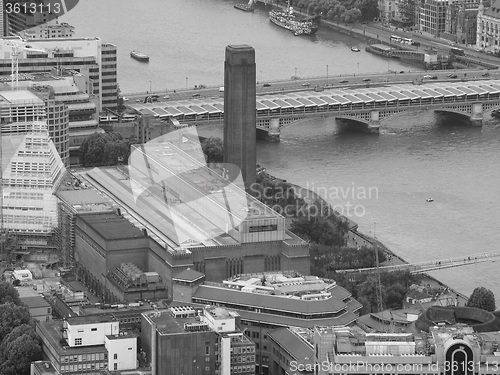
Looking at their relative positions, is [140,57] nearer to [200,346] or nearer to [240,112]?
[240,112]

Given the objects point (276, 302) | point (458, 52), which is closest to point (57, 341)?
point (276, 302)

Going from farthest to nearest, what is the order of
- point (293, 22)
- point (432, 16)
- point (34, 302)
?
point (293, 22)
point (432, 16)
point (34, 302)

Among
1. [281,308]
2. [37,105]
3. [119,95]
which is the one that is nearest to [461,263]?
[281,308]

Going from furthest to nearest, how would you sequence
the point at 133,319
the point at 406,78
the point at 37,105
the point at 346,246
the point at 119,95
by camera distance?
the point at 406,78, the point at 119,95, the point at 37,105, the point at 346,246, the point at 133,319

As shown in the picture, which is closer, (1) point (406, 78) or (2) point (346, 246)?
(2) point (346, 246)

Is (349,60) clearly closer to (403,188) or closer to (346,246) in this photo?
(403,188)

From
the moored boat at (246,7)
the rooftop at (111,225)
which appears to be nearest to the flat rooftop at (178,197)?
the rooftop at (111,225)

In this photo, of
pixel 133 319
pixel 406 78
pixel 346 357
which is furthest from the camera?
pixel 406 78
